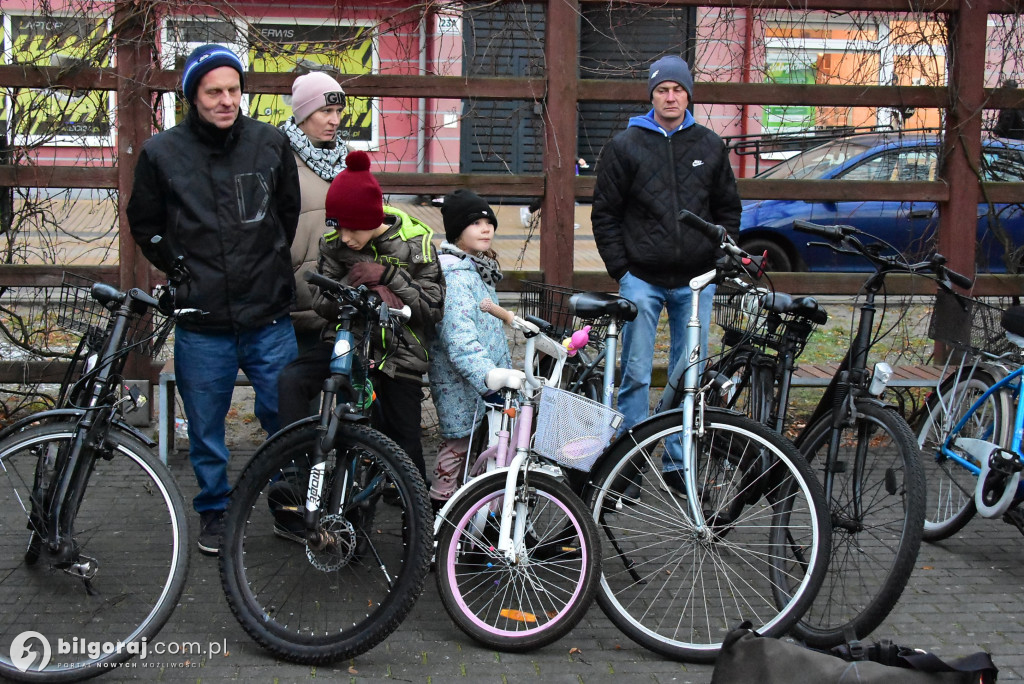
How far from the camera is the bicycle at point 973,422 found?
195 inches

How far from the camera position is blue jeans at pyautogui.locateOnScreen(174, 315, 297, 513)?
15.6ft

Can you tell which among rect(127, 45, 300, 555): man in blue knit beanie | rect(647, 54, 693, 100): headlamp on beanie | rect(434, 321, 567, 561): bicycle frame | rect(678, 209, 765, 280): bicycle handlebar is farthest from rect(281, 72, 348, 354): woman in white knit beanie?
rect(678, 209, 765, 280): bicycle handlebar

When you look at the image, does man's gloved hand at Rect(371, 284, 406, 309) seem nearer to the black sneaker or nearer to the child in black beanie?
the child in black beanie

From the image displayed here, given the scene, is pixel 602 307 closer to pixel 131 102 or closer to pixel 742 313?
pixel 742 313

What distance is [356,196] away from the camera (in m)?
4.36

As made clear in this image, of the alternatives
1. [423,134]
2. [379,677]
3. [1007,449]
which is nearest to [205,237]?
[379,677]

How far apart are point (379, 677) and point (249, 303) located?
165 centimetres

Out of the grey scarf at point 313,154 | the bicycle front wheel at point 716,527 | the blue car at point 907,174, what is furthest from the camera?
the blue car at point 907,174

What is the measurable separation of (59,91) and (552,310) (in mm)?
3073

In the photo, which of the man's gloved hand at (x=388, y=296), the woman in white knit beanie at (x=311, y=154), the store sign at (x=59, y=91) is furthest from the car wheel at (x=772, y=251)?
the man's gloved hand at (x=388, y=296)

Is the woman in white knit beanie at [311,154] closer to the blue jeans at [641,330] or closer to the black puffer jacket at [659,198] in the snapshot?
the black puffer jacket at [659,198]

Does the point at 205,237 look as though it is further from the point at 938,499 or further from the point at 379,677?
the point at 938,499

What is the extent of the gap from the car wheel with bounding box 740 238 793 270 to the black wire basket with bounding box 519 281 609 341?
6.26 meters

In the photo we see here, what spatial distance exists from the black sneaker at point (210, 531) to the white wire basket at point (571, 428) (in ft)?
5.46
